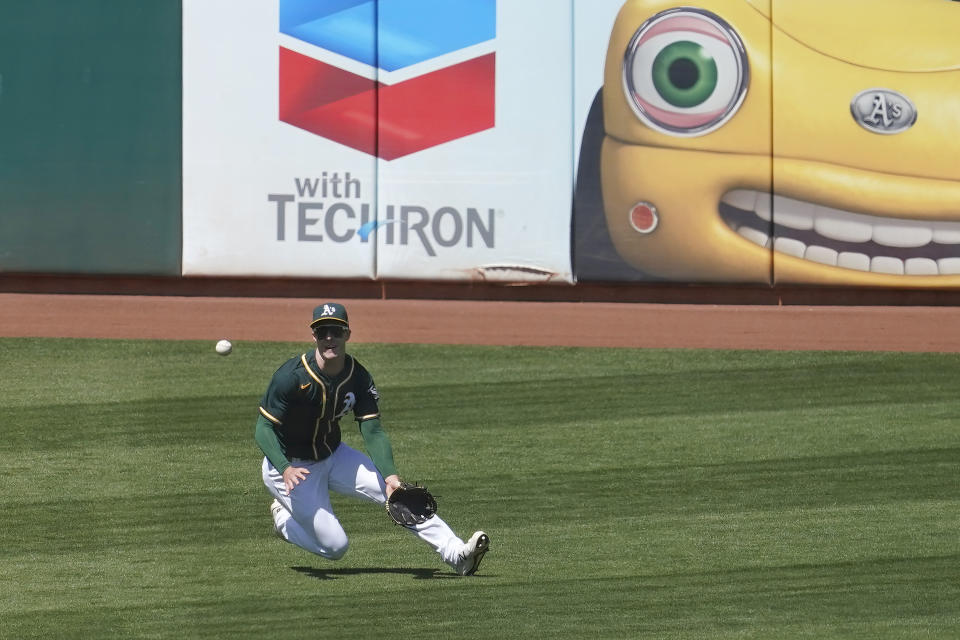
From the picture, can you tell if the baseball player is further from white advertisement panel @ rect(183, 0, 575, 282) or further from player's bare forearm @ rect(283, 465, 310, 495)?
white advertisement panel @ rect(183, 0, 575, 282)

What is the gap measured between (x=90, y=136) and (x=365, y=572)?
9310 mm

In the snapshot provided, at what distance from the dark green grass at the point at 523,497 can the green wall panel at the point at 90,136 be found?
1.34 m

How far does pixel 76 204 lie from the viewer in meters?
18.0

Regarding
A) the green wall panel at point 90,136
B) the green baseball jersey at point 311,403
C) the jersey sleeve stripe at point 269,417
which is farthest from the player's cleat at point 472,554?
the green wall panel at point 90,136

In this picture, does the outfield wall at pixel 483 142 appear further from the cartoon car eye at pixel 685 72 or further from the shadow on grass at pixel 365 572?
the shadow on grass at pixel 365 572

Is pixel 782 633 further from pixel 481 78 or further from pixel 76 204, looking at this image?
pixel 76 204

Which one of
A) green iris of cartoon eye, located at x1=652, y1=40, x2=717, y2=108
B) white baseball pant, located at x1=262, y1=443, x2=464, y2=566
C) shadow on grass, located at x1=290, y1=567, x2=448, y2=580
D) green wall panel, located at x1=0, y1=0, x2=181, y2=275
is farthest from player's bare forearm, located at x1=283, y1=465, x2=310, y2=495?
green iris of cartoon eye, located at x1=652, y1=40, x2=717, y2=108

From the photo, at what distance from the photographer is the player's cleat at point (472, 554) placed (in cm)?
937

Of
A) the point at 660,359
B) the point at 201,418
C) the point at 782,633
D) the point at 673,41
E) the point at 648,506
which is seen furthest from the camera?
the point at 673,41

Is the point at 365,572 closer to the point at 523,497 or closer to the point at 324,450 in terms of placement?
the point at 324,450

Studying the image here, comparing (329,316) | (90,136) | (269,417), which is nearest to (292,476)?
(269,417)

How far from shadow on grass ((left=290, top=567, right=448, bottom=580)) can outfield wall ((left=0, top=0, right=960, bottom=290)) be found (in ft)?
26.3

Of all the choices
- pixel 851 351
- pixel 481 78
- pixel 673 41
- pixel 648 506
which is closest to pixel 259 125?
pixel 481 78

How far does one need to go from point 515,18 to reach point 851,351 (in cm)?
488
